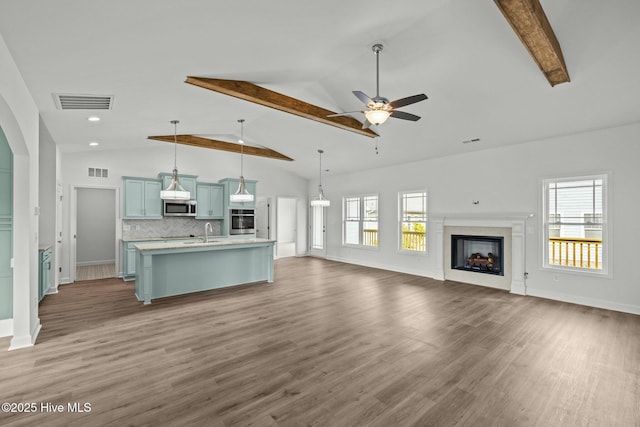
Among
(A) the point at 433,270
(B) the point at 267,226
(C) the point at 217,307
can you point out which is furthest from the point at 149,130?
(A) the point at 433,270

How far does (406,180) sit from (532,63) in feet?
13.6

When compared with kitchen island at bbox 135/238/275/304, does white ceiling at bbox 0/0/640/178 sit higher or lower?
higher

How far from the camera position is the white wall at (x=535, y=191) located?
4473 mm

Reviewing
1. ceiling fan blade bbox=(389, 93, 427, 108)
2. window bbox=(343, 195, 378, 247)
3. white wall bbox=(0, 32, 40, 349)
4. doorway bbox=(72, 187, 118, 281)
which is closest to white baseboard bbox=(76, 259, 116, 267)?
doorway bbox=(72, 187, 118, 281)

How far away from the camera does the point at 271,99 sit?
4.47 metres

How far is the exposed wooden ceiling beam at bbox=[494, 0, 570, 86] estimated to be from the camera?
243 centimetres

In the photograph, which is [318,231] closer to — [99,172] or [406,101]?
[99,172]

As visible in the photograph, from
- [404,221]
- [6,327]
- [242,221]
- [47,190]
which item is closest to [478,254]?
[404,221]

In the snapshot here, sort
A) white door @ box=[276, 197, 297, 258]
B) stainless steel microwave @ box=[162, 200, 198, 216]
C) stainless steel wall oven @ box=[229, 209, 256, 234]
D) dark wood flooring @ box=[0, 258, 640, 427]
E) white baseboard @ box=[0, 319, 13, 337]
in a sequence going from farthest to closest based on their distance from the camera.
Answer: white door @ box=[276, 197, 297, 258] → stainless steel wall oven @ box=[229, 209, 256, 234] → stainless steel microwave @ box=[162, 200, 198, 216] → white baseboard @ box=[0, 319, 13, 337] → dark wood flooring @ box=[0, 258, 640, 427]

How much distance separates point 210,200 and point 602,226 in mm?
8028

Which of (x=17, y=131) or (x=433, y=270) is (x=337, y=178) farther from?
(x=17, y=131)

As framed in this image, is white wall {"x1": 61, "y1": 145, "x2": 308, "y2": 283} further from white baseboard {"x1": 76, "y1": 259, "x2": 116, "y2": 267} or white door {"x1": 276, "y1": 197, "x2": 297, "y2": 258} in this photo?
white baseboard {"x1": 76, "y1": 259, "x2": 116, "y2": 267}

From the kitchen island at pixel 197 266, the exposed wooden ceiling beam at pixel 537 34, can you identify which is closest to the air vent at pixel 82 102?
the kitchen island at pixel 197 266

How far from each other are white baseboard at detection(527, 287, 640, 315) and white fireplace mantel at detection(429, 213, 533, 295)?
0.22m
